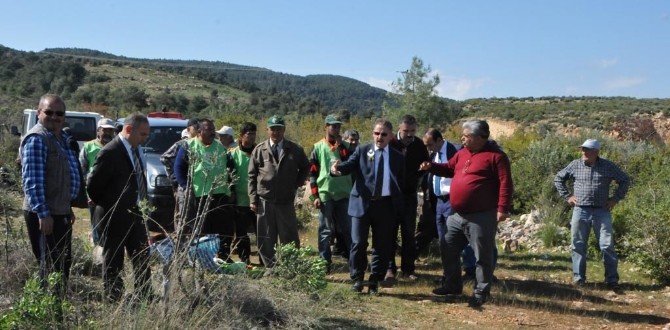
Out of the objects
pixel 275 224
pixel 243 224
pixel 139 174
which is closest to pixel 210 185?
pixel 275 224

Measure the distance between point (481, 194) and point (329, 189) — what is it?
2023 millimetres

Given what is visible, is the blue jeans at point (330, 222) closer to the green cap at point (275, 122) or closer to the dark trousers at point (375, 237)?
the dark trousers at point (375, 237)

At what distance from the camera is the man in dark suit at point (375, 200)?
650 centimetres

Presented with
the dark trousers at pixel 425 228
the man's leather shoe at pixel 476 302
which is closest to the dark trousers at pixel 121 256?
the man's leather shoe at pixel 476 302

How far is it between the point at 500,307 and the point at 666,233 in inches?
103

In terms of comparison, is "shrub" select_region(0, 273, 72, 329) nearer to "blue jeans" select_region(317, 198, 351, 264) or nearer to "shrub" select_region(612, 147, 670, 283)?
"blue jeans" select_region(317, 198, 351, 264)

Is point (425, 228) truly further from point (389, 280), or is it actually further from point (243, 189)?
point (243, 189)

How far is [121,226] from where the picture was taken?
16.5 ft

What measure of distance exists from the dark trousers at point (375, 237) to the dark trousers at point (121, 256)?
2110 millimetres

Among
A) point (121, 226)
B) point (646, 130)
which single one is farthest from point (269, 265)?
point (646, 130)

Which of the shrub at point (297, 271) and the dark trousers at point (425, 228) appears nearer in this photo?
the shrub at point (297, 271)

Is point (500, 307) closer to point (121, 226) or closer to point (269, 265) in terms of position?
point (269, 265)

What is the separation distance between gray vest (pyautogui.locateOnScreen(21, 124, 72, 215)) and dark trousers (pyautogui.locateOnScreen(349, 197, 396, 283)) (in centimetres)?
284

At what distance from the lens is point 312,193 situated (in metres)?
7.46
